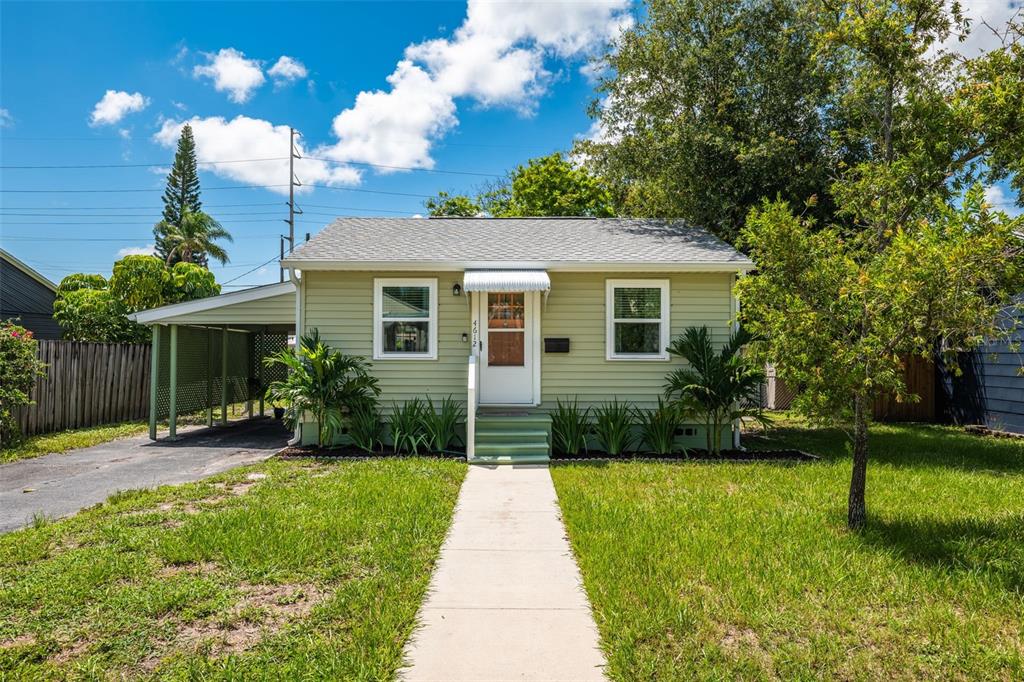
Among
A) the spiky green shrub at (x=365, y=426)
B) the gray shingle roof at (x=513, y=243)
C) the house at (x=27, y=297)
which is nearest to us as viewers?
the spiky green shrub at (x=365, y=426)

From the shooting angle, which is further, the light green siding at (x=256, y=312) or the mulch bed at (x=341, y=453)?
the light green siding at (x=256, y=312)

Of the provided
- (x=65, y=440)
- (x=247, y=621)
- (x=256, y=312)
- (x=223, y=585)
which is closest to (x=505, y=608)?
(x=247, y=621)

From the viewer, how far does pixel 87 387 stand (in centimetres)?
1075

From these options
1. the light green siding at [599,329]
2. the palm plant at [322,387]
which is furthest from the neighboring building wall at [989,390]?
the palm plant at [322,387]

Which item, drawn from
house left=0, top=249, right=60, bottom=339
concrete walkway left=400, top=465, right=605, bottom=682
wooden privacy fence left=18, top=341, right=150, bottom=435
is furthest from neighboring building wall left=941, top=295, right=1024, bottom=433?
house left=0, top=249, right=60, bottom=339

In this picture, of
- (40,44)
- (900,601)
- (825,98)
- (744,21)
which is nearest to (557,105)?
(744,21)

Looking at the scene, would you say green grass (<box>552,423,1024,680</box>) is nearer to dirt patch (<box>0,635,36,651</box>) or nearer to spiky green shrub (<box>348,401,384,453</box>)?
dirt patch (<box>0,635,36,651</box>)

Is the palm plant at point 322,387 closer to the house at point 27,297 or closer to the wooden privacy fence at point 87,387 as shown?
the wooden privacy fence at point 87,387

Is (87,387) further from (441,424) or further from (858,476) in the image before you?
(858,476)

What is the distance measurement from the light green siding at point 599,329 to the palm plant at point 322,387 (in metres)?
3.05

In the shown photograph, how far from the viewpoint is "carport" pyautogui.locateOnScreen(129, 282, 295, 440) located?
30.7 ft

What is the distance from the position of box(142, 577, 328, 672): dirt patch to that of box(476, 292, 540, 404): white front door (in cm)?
566

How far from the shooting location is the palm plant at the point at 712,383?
807 centimetres

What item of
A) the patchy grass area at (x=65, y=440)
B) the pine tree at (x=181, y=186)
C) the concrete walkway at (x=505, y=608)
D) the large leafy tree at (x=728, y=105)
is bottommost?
the concrete walkway at (x=505, y=608)
